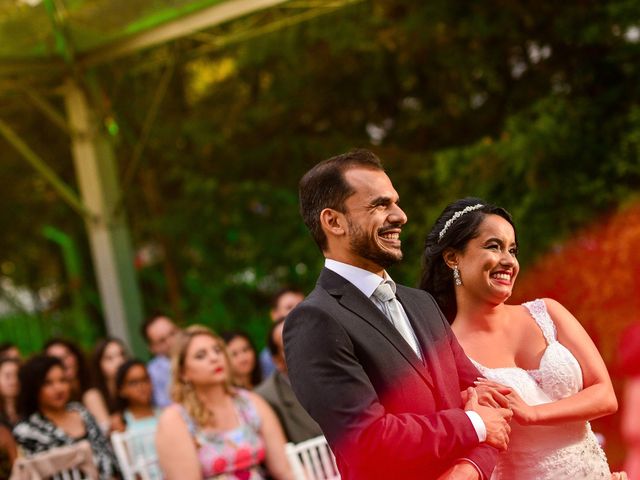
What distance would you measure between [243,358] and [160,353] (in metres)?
1.65

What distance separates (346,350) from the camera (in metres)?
2.42

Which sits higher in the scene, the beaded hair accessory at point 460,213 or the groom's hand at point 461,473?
the beaded hair accessory at point 460,213

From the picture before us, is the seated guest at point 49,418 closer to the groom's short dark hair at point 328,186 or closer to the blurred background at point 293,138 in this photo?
the blurred background at point 293,138

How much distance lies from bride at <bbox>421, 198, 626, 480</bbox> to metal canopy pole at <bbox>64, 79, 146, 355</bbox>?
741 cm

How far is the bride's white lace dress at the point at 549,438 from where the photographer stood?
3.03 metres

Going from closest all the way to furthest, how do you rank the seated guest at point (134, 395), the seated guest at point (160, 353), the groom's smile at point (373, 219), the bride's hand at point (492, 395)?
the groom's smile at point (373, 219) < the bride's hand at point (492, 395) < the seated guest at point (134, 395) < the seated guest at point (160, 353)

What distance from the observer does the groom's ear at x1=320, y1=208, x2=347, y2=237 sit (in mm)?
2521

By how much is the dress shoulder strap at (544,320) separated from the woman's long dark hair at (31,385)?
4.00m

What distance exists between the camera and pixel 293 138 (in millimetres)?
10656

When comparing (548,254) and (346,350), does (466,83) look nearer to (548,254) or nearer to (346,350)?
(548,254)

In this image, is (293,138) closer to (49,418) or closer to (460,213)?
(49,418)

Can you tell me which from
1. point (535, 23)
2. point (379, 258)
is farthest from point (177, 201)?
point (379, 258)

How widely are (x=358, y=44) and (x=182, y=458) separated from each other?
5457 mm

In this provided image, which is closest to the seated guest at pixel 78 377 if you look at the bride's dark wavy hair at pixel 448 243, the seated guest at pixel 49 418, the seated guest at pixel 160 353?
the seated guest at pixel 160 353
